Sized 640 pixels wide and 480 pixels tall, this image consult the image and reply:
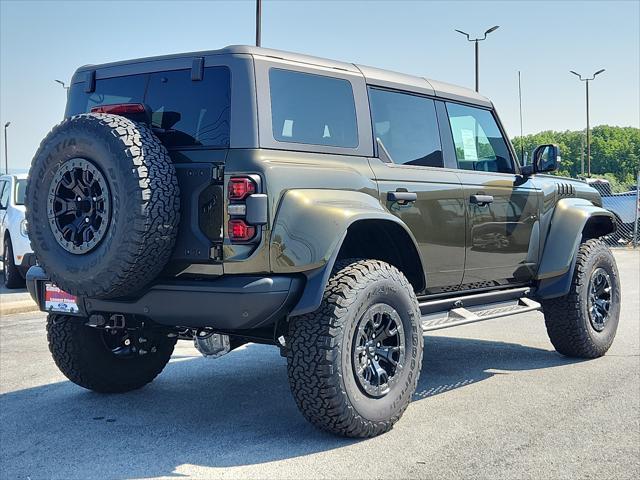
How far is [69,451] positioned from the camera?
13.4ft

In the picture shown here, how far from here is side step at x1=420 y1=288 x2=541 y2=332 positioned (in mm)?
5117

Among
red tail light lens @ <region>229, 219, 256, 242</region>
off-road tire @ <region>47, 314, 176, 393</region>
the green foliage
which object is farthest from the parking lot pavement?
the green foliage

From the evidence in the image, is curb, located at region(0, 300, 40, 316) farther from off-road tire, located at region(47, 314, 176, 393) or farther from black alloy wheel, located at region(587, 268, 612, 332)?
black alloy wheel, located at region(587, 268, 612, 332)

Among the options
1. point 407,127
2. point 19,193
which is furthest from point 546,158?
point 19,193

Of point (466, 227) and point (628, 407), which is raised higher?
point (466, 227)

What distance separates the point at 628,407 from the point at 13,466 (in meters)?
3.52

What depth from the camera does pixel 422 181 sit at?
5.02 metres

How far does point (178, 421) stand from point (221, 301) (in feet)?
3.65

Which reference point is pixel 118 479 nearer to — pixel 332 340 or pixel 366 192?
pixel 332 340

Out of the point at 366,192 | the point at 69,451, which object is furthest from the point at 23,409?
the point at 366,192

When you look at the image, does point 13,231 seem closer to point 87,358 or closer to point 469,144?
point 87,358

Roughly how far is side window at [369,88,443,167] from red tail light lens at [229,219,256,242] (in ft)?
4.31

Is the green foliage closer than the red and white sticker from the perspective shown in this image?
No

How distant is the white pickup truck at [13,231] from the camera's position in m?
11.6
